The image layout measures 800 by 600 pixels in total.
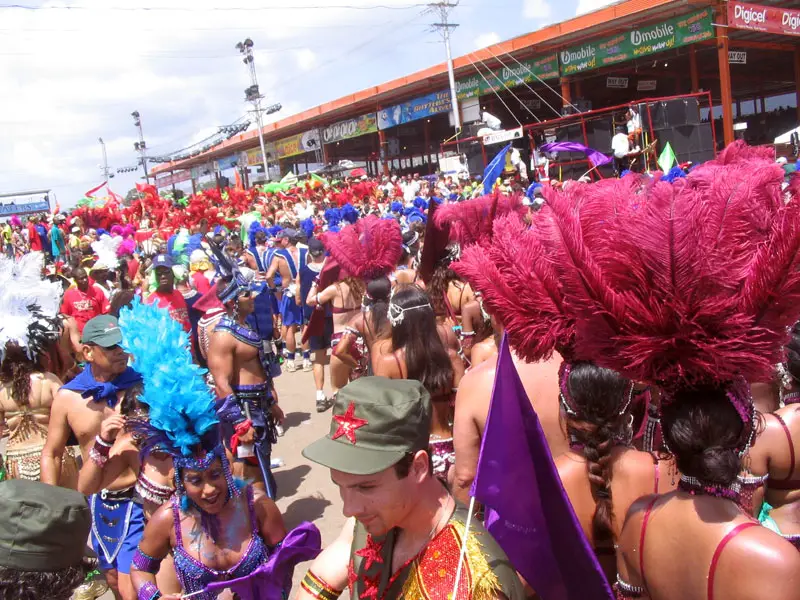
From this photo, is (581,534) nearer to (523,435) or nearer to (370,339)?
(523,435)

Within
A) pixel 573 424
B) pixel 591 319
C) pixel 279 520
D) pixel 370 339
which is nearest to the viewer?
pixel 591 319

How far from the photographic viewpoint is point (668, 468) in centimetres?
203

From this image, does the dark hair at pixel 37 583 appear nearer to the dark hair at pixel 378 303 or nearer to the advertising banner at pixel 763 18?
the dark hair at pixel 378 303

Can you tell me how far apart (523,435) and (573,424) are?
342 mm

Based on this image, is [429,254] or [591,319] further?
[429,254]

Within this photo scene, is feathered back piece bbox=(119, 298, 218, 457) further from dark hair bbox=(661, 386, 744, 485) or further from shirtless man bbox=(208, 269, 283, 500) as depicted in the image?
dark hair bbox=(661, 386, 744, 485)

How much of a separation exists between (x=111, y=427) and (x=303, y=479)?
2885mm

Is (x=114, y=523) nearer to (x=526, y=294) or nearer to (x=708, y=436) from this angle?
(x=526, y=294)

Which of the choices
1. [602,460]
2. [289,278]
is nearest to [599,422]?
[602,460]

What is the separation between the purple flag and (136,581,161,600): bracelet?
5.24 feet

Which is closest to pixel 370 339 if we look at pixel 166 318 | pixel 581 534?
pixel 166 318

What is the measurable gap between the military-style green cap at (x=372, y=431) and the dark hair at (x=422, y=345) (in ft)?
5.84

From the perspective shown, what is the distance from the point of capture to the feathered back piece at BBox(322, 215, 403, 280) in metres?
5.45

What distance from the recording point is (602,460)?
6.93ft
